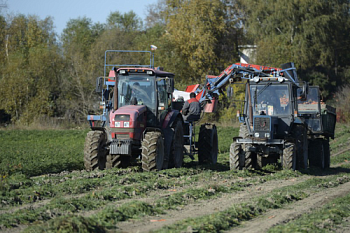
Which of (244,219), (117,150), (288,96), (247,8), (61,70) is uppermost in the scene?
(247,8)

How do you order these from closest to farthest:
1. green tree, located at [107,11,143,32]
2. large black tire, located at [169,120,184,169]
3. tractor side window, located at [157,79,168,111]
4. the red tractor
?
the red tractor → tractor side window, located at [157,79,168,111] → large black tire, located at [169,120,184,169] → green tree, located at [107,11,143,32]

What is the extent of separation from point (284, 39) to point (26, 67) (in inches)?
964

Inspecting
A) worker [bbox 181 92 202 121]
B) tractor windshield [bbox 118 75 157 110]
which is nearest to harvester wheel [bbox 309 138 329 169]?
worker [bbox 181 92 202 121]

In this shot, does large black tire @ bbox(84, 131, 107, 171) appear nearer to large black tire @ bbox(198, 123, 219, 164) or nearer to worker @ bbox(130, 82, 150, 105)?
worker @ bbox(130, 82, 150, 105)

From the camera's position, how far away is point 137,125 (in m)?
13.0

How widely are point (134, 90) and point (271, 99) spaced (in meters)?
4.15

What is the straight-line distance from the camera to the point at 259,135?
14.5 m

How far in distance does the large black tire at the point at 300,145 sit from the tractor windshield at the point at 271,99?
61 cm

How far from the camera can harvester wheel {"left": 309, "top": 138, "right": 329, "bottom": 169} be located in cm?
1748

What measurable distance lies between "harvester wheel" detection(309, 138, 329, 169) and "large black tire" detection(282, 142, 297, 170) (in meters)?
3.42

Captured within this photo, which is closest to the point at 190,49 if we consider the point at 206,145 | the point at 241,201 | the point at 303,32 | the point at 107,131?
the point at 303,32

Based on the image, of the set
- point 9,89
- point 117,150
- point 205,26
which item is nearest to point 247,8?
point 205,26

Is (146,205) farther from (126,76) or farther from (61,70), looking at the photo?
(61,70)

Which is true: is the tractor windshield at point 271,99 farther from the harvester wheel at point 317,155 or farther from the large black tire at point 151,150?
the large black tire at point 151,150
